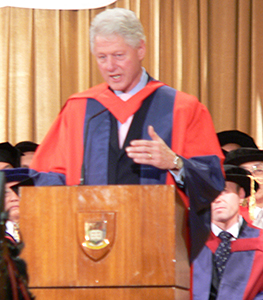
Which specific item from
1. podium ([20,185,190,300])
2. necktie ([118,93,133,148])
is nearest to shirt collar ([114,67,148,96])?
necktie ([118,93,133,148])

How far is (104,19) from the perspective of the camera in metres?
2.33

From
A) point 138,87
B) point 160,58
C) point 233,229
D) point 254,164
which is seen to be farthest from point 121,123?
point 160,58

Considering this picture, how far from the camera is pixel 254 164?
4.47 meters

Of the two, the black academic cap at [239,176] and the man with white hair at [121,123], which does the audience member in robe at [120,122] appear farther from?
the black academic cap at [239,176]

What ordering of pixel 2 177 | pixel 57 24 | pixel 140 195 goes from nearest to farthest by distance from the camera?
pixel 2 177, pixel 140 195, pixel 57 24

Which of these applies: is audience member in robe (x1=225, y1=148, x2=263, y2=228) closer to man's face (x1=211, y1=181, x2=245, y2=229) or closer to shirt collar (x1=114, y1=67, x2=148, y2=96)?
man's face (x1=211, y1=181, x2=245, y2=229)

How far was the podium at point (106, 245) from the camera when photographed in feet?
5.62

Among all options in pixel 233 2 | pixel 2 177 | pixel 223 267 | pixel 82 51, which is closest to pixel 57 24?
pixel 82 51

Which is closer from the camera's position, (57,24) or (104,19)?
(104,19)

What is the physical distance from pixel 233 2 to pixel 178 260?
3.98 metres

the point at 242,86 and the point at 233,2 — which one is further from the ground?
the point at 233,2

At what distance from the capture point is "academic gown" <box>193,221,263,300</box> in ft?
11.8

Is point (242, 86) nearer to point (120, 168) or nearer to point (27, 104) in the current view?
point (27, 104)

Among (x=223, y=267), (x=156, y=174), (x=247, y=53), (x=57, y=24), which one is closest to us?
(x=156, y=174)
